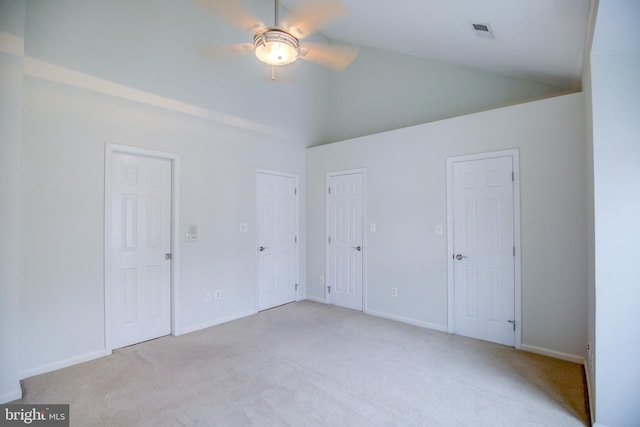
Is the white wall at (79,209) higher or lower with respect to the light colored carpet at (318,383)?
higher

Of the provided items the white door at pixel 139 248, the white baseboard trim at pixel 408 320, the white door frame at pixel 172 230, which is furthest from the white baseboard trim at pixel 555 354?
the white door at pixel 139 248

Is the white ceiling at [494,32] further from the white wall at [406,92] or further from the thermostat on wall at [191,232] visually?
the thermostat on wall at [191,232]

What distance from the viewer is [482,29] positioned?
2957 millimetres

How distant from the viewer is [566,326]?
9.85ft

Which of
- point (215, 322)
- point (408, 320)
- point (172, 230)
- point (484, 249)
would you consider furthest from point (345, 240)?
point (172, 230)

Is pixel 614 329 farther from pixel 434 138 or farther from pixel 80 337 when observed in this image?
pixel 80 337

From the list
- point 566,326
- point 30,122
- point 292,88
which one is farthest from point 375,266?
point 30,122

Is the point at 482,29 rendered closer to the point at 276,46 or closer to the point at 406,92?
the point at 406,92

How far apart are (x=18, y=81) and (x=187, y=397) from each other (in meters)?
2.73

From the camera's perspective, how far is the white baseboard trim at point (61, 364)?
2.71m

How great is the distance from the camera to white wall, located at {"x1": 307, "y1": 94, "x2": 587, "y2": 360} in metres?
2.98

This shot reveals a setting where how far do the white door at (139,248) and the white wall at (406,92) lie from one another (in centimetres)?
309

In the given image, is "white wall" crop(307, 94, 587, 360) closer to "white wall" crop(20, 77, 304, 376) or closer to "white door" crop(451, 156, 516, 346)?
"white door" crop(451, 156, 516, 346)
